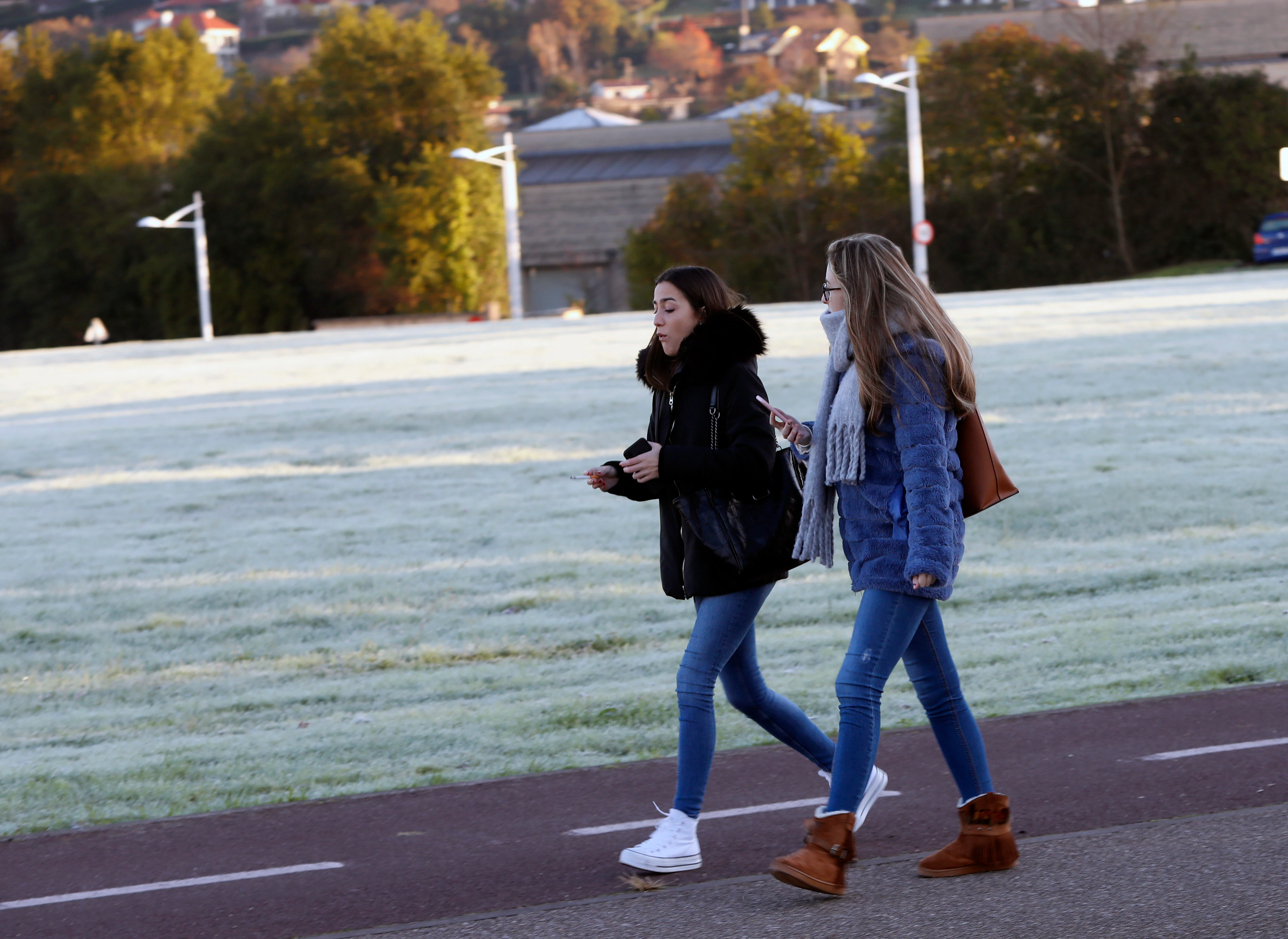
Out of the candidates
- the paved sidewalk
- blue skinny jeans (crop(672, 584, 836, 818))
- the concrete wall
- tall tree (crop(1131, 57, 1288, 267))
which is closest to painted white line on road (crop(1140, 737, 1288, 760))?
the paved sidewalk

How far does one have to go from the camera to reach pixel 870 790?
496 centimetres

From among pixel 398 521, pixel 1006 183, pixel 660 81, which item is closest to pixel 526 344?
pixel 398 521

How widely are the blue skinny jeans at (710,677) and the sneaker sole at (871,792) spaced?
0.14m

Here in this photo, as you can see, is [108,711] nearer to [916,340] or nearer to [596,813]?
[596,813]

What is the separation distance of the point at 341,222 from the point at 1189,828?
74.8 m

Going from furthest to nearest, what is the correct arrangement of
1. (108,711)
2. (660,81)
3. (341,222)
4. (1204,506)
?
(660,81), (341,222), (1204,506), (108,711)

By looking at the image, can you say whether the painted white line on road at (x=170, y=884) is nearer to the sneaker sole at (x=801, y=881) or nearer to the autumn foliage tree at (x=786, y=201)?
the sneaker sole at (x=801, y=881)

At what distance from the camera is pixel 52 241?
3265 inches

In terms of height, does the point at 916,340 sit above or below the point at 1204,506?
above

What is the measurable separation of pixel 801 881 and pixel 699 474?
1214 mm

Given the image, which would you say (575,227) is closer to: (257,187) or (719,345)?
(257,187)

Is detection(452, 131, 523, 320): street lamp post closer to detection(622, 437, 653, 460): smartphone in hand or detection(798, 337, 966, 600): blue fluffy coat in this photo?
detection(622, 437, 653, 460): smartphone in hand

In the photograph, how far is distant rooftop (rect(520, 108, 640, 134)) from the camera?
330ft

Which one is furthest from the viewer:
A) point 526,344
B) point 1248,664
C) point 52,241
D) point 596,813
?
point 52,241
